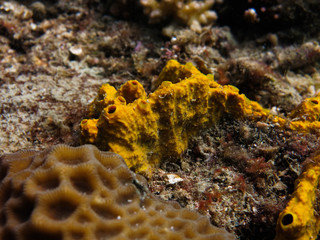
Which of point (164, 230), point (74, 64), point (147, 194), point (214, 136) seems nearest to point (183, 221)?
point (164, 230)

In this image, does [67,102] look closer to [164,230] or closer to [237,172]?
[164,230]

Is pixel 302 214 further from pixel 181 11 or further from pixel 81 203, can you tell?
pixel 181 11

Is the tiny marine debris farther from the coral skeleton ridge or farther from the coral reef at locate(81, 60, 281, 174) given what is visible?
the coral skeleton ridge

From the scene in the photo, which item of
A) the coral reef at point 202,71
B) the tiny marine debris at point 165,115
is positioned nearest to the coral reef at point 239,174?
the coral reef at point 202,71

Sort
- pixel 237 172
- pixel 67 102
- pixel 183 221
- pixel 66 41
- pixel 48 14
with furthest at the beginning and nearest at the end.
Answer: pixel 48 14 < pixel 66 41 < pixel 67 102 < pixel 237 172 < pixel 183 221

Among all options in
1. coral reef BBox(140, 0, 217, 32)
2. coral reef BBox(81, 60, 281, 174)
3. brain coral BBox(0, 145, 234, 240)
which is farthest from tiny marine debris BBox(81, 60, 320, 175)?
coral reef BBox(140, 0, 217, 32)

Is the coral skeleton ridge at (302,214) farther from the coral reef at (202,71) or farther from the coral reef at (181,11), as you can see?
the coral reef at (181,11)
